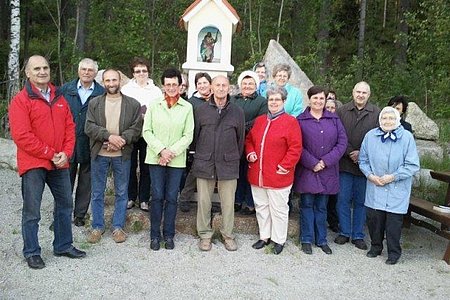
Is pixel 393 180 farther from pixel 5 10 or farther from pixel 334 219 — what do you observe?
pixel 5 10

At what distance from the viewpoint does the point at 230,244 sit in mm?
5102

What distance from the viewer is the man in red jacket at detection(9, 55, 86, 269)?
13.5ft

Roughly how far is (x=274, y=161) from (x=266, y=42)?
10326 mm

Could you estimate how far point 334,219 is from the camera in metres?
5.98

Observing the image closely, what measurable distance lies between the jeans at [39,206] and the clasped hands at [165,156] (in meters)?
0.88

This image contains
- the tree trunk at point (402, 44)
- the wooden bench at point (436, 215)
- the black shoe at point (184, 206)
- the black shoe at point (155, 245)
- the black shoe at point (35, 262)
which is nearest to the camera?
the black shoe at point (35, 262)

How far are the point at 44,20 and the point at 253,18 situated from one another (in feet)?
35.2

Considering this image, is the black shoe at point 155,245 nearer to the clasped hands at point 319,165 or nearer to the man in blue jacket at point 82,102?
the man in blue jacket at point 82,102

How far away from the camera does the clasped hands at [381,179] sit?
15.9ft

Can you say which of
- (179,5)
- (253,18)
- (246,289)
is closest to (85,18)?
(179,5)

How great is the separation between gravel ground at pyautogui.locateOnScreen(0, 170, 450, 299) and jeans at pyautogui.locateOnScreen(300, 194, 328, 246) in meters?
0.14

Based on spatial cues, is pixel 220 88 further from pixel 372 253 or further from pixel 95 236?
pixel 372 253

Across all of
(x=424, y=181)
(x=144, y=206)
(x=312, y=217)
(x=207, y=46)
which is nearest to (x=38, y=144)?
(x=144, y=206)

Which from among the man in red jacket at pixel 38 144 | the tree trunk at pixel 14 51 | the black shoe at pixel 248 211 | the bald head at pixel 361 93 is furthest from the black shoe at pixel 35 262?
the tree trunk at pixel 14 51
